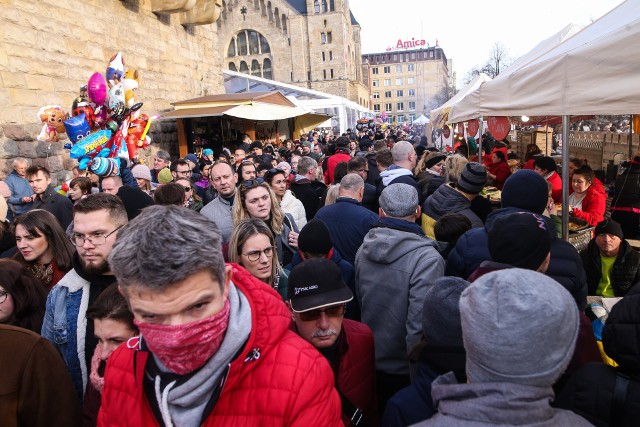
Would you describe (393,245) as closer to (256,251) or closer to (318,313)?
(318,313)

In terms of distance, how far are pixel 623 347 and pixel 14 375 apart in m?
2.27

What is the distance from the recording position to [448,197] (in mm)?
3828

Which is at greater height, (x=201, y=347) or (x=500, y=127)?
(x=500, y=127)

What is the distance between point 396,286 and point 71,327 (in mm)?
1773

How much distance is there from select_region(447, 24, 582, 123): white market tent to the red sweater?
410 cm

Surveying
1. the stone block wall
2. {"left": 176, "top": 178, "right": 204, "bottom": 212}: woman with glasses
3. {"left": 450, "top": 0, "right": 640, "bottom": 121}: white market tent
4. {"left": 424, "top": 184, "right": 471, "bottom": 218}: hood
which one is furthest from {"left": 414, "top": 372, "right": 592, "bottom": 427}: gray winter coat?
the stone block wall

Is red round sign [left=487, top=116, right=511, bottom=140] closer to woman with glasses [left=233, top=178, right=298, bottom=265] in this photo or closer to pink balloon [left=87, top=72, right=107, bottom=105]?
woman with glasses [left=233, top=178, right=298, bottom=265]

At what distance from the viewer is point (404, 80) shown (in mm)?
98812

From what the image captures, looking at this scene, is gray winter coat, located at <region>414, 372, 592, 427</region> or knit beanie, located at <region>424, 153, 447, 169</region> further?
knit beanie, located at <region>424, 153, 447, 169</region>

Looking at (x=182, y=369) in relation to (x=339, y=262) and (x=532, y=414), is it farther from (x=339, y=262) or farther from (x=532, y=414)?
(x=339, y=262)

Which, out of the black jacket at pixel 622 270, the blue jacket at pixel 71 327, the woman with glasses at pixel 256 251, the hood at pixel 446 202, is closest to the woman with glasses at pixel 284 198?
the hood at pixel 446 202

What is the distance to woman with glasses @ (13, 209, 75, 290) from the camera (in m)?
2.83

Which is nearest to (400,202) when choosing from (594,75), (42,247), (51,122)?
(594,75)

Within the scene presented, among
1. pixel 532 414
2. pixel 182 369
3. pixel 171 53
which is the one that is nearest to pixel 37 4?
pixel 171 53
